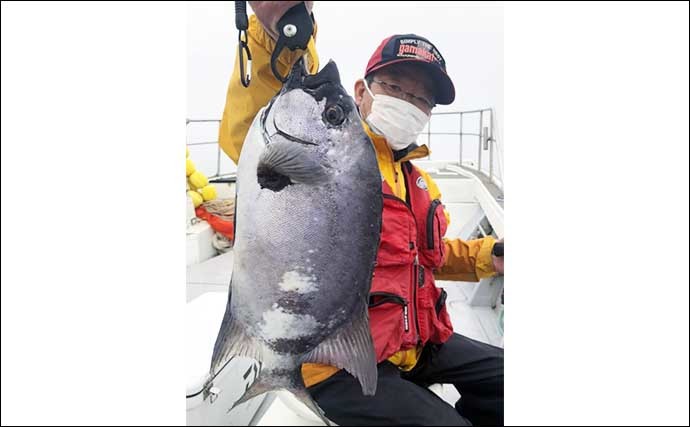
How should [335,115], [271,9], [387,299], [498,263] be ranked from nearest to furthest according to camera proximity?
1. [271,9]
2. [335,115]
3. [387,299]
4. [498,263]

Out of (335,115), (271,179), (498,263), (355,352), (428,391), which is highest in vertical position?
(335,115)

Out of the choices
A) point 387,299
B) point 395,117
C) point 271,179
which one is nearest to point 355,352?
point 387,299

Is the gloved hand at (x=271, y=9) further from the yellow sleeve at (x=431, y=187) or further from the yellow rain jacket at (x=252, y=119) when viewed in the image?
the yellow sleeve at (x=431, y=187)

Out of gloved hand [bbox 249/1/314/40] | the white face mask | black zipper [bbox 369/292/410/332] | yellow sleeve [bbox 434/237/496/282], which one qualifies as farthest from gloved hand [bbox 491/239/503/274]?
gloved hand [bbox 249/1/314/40]

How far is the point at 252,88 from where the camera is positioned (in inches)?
28.7

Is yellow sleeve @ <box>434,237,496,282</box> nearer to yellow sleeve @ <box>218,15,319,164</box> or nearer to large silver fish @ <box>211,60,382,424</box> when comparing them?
large silver fish @ <box>211,60,382,424</box>

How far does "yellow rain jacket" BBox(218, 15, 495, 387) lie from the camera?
2.25 ft

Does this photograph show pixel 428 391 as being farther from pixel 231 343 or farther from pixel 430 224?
pixel 231 343

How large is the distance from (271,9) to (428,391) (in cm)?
82

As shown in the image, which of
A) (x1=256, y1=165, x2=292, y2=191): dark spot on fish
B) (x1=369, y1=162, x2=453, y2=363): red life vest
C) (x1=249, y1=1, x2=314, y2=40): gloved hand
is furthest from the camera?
(x1=369, y1=162, x2=453, y2=363): red life vest

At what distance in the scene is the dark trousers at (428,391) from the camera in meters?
0.92

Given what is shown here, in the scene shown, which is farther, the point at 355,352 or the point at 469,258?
the point at 469,258

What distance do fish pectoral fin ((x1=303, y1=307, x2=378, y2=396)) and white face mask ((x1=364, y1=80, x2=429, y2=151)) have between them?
324 millimetres

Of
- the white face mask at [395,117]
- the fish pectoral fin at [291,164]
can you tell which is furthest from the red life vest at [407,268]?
the fish pectoral fin at [291,164]
